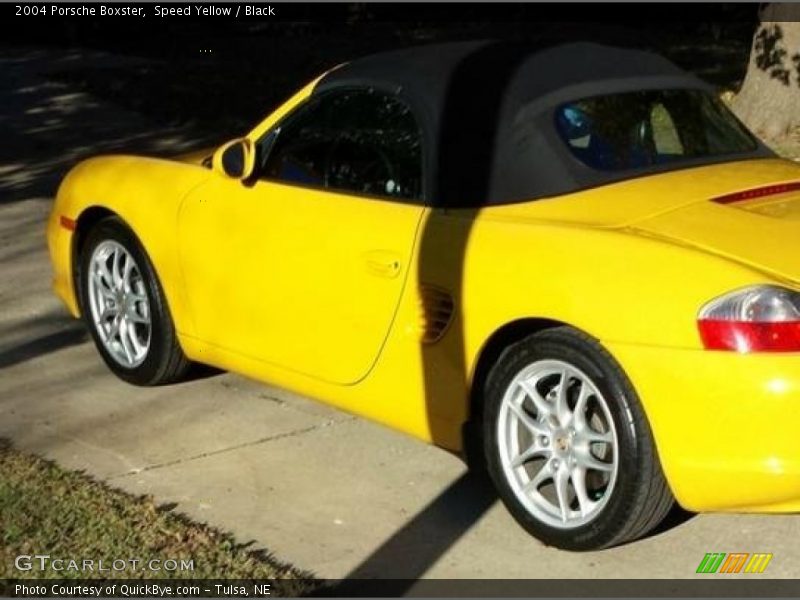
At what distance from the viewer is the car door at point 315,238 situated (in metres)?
4.96

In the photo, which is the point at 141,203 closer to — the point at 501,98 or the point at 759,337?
the point at 501,98

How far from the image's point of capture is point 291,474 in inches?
208

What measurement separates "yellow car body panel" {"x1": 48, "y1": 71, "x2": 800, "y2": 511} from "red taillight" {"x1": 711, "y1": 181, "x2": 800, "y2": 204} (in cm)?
4

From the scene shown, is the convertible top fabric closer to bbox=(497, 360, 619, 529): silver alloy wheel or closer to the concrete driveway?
bbox=(497, 360, 619, 529): silver alloy wheel

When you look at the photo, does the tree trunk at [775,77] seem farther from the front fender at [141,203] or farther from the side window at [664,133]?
the front fender at [141,203]

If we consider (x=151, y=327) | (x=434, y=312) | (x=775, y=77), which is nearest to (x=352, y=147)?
(x=434, y=312)

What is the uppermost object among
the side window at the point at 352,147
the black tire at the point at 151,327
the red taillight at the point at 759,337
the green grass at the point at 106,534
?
the side window at the point at 352,147

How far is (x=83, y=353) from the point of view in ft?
22.5

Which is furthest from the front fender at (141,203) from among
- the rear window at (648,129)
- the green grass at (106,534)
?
the rear window at (648,129)

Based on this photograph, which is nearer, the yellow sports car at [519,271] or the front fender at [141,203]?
the yellow sports car at [519,271]

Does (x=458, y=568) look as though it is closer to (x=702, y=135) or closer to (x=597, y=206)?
(x=597, y=206)

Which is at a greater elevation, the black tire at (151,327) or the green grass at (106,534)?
the black tire at (151,327)

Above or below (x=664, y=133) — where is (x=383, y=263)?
below

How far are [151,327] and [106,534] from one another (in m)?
1.60
